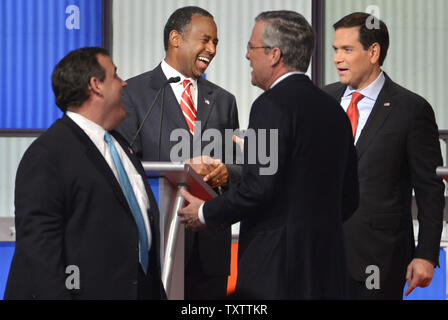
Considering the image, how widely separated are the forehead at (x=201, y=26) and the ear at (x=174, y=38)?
54mm

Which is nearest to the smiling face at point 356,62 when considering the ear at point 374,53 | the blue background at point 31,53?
the ear at point 374,53

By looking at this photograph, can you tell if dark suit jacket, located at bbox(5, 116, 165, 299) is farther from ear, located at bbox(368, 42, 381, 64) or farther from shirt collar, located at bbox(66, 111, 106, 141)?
ear, located at bbox(368, 42, 381, 64)

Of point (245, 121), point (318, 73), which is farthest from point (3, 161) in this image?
point (318, 73)

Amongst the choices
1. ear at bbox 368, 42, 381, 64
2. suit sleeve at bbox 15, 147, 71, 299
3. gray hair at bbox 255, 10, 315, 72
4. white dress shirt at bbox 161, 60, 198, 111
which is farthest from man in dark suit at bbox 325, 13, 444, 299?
suit sleeve at bbox 15, 147, 71, 299

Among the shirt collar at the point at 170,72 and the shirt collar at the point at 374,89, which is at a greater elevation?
the shirt collar at the point at 170,72

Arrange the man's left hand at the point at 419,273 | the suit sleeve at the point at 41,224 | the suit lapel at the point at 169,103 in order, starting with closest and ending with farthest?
the suit sleeve at the point at 41,224 < the man's left hand at the point at 419,273 < the suit lapel at the point at 169,103

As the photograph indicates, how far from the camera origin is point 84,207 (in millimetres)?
2498

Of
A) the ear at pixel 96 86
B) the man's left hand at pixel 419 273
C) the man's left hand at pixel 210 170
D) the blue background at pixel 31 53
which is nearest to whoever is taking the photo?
the ear at pixel 96 86

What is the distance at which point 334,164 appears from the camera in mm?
2812

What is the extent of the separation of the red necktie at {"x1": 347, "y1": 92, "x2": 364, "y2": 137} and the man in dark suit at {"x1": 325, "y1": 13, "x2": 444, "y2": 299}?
7 cm

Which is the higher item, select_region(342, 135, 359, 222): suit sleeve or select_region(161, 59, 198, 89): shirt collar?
select_region(161, 59, 198, 89): shirt collar

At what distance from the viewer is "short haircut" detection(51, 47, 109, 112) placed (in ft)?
8.69

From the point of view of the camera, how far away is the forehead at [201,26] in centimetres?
418

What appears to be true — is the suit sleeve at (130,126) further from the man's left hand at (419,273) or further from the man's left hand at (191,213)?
the man's left hand at (419,273)
